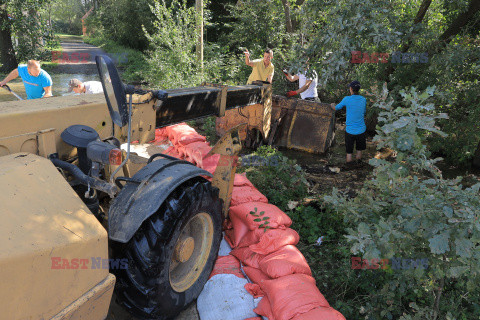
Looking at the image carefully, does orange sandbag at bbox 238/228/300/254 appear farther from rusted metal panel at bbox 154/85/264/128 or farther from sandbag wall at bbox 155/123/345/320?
rusted metal panel at bbox 154/85/264/128

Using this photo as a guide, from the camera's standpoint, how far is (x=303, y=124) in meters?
6.83

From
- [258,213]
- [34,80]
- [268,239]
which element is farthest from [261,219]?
[34,80]

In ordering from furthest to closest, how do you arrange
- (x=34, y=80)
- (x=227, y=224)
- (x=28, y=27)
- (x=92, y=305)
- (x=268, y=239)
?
(x=28, y=27) < (x=34, y=80) < (x=227, y=224) < (x=268, y=239) < (x=92, y=305)

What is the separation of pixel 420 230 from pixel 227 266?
5.53ft

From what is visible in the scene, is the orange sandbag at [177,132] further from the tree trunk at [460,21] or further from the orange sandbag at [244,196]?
the tree trunk at [460,21]

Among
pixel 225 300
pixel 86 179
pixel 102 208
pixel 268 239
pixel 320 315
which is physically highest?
pixel 86 179

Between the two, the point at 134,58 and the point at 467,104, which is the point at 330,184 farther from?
the point at 134,58

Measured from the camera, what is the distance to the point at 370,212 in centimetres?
305

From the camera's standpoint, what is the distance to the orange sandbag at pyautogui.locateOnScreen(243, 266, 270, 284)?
2939 mm

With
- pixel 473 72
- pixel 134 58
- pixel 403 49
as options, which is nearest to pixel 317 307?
pixel 473 72

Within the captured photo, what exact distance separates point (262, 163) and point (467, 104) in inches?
159

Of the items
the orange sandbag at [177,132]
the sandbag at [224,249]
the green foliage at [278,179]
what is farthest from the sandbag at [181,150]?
the sandbag at [224,249]

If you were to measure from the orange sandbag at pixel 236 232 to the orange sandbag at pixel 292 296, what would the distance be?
74 cm

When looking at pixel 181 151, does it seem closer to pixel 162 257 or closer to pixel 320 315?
pixel 162 257
